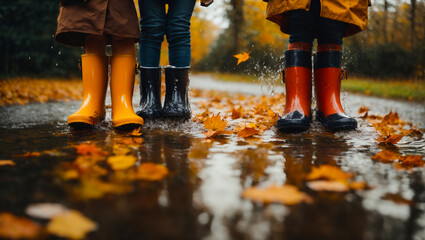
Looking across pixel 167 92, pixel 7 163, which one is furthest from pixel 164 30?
pixel 7 163

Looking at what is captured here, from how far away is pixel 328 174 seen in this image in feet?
3.59

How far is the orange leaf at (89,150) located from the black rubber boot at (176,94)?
2.00 ft

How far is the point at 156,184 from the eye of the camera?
985 mm

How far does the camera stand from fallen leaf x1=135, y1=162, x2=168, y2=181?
3.43 ft

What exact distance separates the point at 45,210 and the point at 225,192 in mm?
453

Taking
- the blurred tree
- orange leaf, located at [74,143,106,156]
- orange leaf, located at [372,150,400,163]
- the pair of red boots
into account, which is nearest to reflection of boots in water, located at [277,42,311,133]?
the pair of red boots

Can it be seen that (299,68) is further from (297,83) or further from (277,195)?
(277,195)

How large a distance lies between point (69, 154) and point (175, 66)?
3.23 feet

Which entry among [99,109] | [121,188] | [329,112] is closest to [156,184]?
[121,188]

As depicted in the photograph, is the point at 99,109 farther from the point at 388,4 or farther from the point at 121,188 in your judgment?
the point at 388,4

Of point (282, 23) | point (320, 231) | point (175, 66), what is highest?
point (282, 23)

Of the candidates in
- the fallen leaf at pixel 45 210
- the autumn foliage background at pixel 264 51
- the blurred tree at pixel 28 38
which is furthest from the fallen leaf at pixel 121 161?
the blurred tree at pixel 28 38

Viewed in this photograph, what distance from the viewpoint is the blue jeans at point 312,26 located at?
192cm

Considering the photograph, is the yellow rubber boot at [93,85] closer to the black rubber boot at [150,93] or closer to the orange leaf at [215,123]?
the black rubber boot at [150,93]
